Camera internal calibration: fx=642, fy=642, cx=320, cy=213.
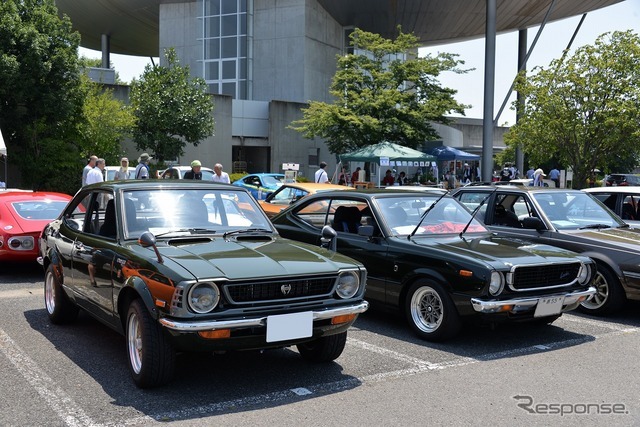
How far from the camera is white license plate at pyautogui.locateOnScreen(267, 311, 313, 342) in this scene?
4.63m

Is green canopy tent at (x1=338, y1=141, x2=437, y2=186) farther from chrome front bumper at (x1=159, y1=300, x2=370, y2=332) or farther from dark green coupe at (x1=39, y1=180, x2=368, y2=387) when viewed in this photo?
chrome front bumper at (x1=159, y1=300, x2=370, y2=332)

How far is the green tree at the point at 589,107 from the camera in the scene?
18.3m

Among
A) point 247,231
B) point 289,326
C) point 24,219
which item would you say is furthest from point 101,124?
point 289,326

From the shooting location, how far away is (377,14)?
39125 millimetres

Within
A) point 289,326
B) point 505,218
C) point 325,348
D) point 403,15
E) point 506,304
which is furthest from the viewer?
point 403,15

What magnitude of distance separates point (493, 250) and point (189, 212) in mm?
3132

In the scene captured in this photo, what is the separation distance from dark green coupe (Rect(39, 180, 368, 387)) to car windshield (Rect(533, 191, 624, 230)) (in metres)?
4.35

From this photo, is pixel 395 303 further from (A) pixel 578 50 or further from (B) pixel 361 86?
(B) pixel 361 86

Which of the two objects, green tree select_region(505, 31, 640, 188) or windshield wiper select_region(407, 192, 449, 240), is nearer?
windshield wiper select_region(407, 192, 449, 240)

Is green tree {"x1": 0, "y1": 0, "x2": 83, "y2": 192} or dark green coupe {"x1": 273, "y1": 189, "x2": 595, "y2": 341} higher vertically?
green tree {"x1": 0, "y1": 0, "x2": 83, "y2": 192}

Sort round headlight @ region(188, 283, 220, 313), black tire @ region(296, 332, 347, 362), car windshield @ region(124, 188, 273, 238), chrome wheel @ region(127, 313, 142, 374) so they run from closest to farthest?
round headlight @ region(188, 283, 220, 313)
chrome wheel @ region(127, 313, 142, 374)
black tire @ region(296, 332, 347, 362)
car windshield @ region(124, 188, 273, 238)

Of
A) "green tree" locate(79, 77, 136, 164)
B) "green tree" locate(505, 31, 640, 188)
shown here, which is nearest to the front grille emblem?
"green tree" locate(505, 31, 640, 188)

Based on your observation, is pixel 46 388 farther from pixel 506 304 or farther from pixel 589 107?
pixel 589 107

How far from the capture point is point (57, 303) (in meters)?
6.74
